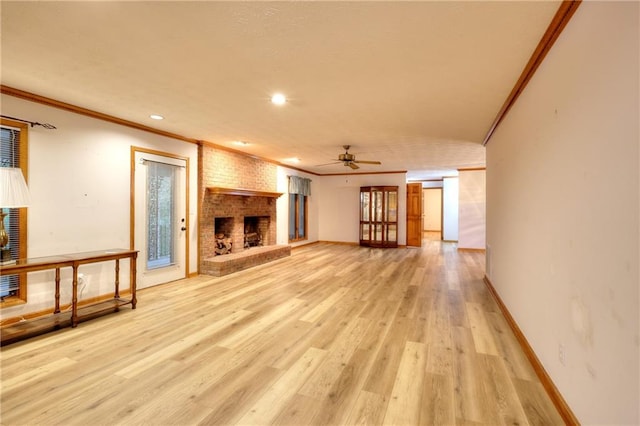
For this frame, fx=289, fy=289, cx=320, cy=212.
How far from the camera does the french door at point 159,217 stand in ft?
13.8

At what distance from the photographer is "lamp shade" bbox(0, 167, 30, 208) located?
8.07 ft

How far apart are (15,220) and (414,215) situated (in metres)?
8.61

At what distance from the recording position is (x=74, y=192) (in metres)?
3.41

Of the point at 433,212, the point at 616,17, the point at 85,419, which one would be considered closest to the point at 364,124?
the point at 616,17

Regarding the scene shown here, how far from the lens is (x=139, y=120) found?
3.93m

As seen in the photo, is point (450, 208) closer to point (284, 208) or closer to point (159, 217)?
point (284, 208)

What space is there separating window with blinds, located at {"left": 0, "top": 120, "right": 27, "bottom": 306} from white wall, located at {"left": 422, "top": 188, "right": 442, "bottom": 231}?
12652 millimetres

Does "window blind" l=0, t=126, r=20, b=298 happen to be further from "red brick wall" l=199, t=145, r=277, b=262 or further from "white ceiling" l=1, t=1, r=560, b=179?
"red brick wall" l=199, t=145, r=277, b=262

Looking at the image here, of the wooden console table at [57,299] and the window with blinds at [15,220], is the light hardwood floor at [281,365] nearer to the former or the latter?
the wooden console table at [57,299]

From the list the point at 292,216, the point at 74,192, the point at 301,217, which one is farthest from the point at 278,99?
the point at 301,217

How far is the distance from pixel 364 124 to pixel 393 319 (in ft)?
8.34

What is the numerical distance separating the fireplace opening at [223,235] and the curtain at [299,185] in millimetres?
2428

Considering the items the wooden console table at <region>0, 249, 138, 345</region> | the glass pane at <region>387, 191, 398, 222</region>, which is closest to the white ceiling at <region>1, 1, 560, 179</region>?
the wooden console table at <region>0, 249, 138, 345</region>

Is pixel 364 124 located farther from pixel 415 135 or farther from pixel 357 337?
pixel 357 337
